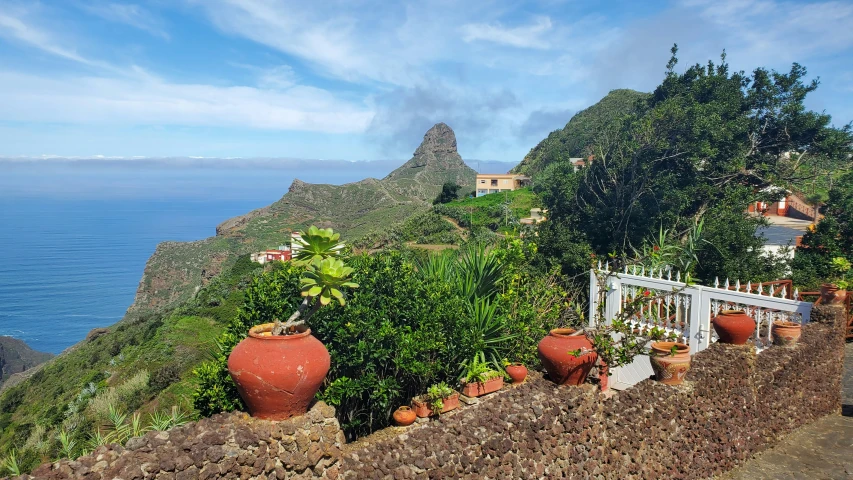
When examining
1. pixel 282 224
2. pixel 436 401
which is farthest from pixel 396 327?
pixel 282 224

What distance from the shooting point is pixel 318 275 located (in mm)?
3322

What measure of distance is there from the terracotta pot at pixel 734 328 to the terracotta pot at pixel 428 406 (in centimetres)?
272

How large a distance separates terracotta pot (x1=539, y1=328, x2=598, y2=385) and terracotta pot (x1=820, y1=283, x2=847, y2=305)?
453 centimetres

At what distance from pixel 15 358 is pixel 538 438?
72632 mm

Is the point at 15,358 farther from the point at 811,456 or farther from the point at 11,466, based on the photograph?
the point at 811,456

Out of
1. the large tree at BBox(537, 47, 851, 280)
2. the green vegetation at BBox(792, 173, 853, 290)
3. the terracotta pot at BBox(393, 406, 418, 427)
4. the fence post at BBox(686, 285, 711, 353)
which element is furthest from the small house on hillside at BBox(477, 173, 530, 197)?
the terracotta pot at BBox(393, 406, 418, 427)

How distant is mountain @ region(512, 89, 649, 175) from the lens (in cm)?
5947

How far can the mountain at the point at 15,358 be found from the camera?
54062 mm

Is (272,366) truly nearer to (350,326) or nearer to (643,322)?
(350,326)

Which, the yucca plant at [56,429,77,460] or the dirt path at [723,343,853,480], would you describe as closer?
the dirt path at [723,343,853,480]

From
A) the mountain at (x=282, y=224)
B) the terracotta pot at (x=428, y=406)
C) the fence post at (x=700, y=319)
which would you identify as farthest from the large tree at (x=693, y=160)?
the mountain at (x=282, y=224)

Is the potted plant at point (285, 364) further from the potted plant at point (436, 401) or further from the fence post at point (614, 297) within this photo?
the fence post at point (614, 297)

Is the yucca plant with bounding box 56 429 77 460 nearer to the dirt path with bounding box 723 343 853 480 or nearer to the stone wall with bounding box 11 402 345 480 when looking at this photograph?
the stone wall with bounding box 11 402 345 480

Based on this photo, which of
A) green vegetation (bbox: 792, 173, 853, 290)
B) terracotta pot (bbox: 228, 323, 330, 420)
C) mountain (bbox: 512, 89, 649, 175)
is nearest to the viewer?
terracotta pot (bbox: 228, 323, 330, 420)
